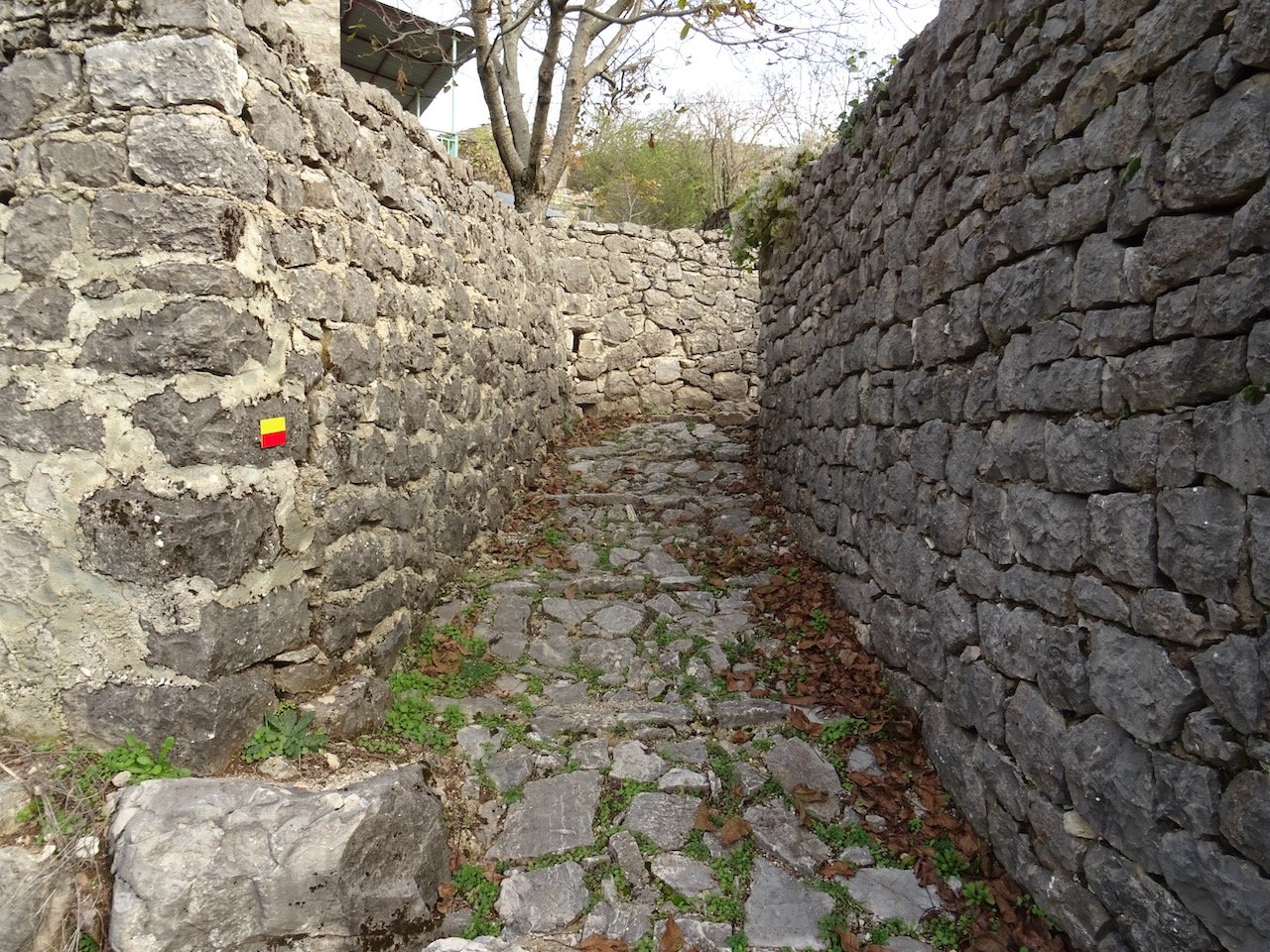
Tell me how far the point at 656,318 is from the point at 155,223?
7.26m

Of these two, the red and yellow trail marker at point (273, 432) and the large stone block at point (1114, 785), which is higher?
the red and yellow trail marker at point (273, 432)

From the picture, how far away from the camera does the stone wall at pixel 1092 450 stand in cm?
176

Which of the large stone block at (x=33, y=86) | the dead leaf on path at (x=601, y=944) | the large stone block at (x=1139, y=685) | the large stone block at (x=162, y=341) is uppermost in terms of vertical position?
the large stone block at (x=33, y=86)

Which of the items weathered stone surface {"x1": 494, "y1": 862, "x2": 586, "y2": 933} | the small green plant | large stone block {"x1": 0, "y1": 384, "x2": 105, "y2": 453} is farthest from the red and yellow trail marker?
weathered stone surface {"x1": 494, "y1": 862, "x2": 586, "y2": 933}

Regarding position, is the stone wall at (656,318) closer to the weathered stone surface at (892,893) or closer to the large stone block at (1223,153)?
the weathered stone surface at (892,893)

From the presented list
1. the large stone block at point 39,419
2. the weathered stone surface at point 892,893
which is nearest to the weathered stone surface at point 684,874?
the weathered stone surface at point 892,893

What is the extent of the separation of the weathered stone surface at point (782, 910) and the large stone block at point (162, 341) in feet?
8.74

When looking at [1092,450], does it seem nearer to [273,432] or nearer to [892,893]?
[892,893]

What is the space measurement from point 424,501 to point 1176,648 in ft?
11.2

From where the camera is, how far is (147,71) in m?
2.60

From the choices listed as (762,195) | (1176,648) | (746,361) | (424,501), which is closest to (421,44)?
(746,361)

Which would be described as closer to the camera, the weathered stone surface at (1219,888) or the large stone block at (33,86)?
the weathered stone surface at (1219,888)

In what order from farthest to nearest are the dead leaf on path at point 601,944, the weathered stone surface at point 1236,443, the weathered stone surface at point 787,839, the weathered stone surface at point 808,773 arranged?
the weathered stone surface at point 808,773 < the weathered stone surface at point 787,839 < the dead leaf on path at point 601,944 < the weathered stone surface at point 1236,443

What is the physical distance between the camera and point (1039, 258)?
2.50m
